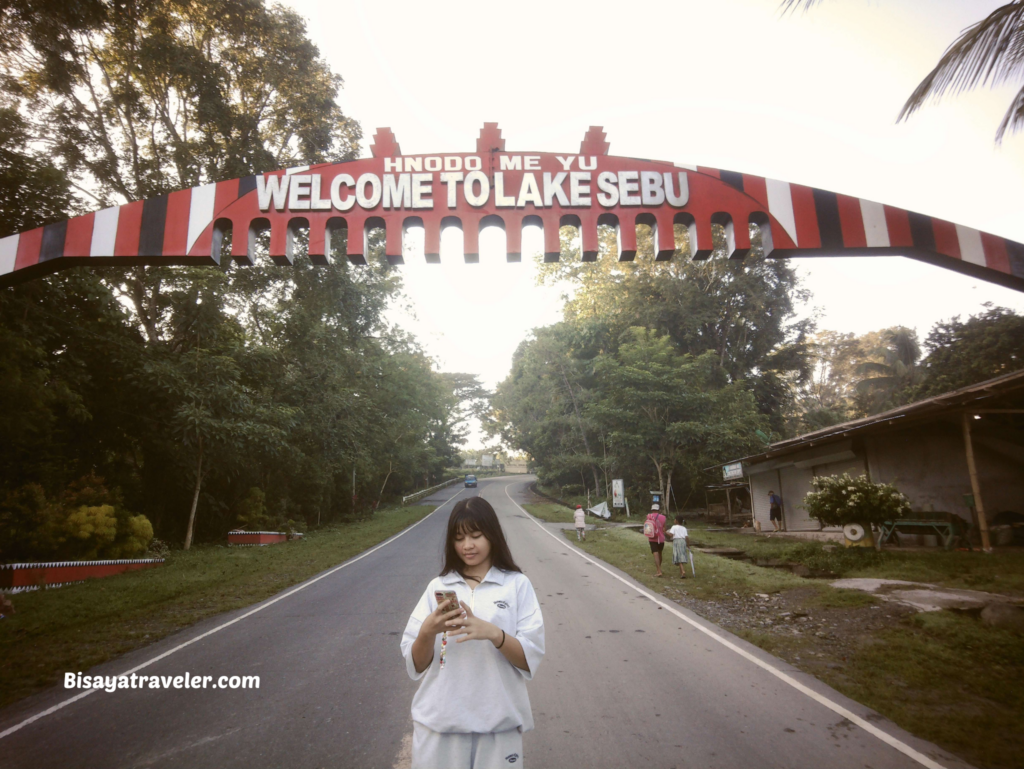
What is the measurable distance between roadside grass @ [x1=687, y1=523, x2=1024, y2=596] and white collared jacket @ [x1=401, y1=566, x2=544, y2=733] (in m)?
9.63

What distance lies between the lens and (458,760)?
1.97 metres

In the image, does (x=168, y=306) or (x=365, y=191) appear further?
(x=168, y=306)

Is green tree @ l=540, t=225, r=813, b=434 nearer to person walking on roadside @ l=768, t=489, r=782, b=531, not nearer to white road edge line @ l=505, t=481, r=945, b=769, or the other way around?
person walking on roadside @ l=768, t=489, r=782, b=531

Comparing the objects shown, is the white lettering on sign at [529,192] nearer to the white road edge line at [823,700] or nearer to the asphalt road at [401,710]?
the asphalt road at [401,710]

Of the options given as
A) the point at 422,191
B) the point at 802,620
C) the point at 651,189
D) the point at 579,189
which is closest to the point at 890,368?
the point at 802,620

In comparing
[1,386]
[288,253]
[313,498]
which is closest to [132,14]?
[1,386]

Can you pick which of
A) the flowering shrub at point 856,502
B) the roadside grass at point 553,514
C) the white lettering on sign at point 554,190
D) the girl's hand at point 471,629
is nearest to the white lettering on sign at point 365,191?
the white lettering on sign at point 554,190

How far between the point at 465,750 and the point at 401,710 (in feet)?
9.55

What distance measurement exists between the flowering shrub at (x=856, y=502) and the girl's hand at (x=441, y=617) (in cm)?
1230

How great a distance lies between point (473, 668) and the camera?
81.0 inches

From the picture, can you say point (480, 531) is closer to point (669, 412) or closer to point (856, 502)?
point (856, 502)

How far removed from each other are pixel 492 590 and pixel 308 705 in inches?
135

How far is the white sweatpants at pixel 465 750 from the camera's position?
196 centimetres

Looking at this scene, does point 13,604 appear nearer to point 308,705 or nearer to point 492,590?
point 308,705
